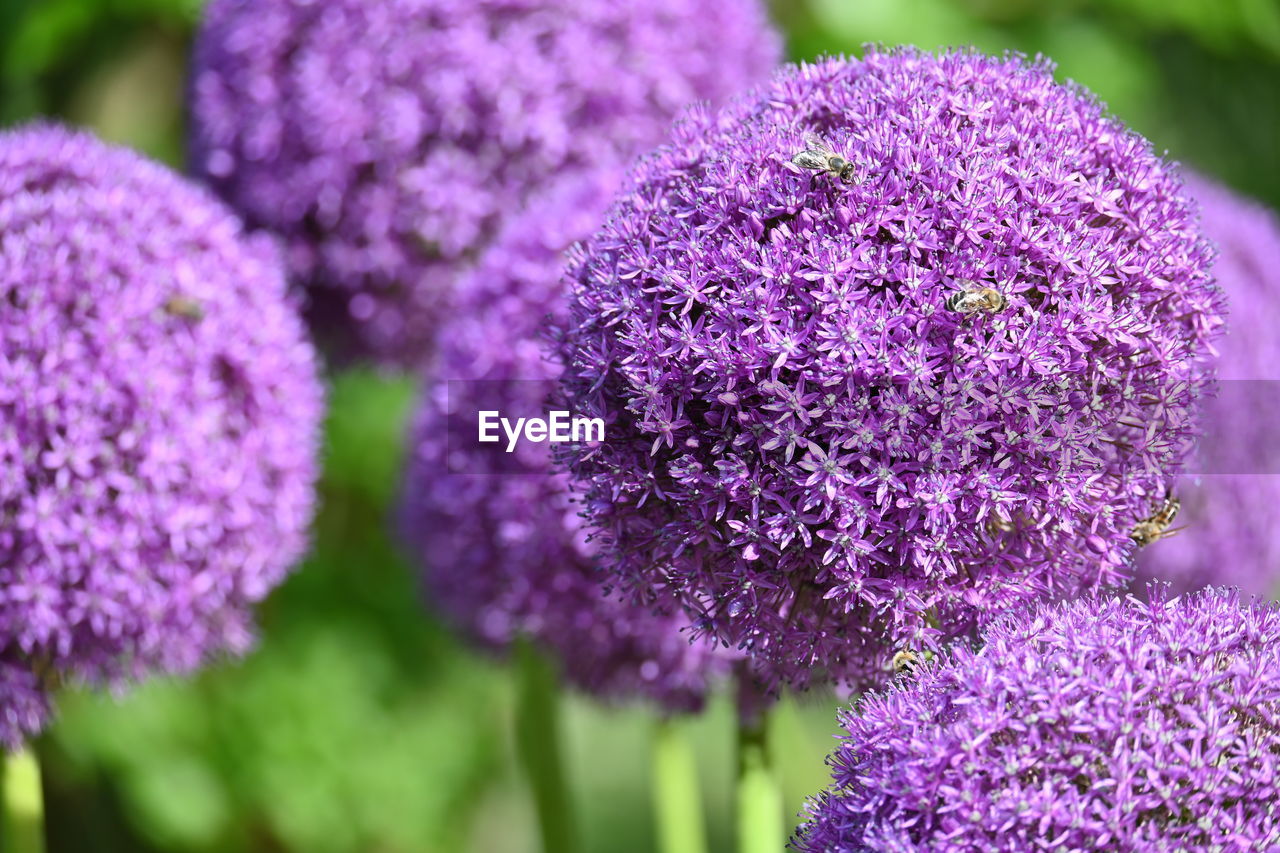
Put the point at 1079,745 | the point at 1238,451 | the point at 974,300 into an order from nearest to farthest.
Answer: the point at 1079,745, the point at 974,300, the point at 1238,451

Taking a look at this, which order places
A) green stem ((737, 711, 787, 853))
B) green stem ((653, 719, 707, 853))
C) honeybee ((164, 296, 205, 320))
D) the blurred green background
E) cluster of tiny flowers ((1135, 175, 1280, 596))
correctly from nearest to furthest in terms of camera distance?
green stem ((737, 711, 787, 853))
honeybee ((164, 296, 205, 320))
green stem ((653, 719, 707, 853))
cluster of tiny flowers ((1135, 175, 1280, 596))
the blurred green background

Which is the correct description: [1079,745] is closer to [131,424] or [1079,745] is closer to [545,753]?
[131,424]

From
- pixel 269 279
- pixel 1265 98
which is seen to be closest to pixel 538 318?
pixel 269 279

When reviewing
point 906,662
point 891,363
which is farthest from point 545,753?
point 891,363

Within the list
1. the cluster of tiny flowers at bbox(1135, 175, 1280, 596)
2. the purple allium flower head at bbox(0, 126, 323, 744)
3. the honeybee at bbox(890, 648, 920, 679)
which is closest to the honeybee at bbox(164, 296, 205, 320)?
the purple allium flower head at bbox(0, 126, 323, 744)

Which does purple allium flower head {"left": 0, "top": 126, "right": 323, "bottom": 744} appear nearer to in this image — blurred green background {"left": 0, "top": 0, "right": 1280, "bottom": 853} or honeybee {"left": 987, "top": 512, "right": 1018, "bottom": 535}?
blurred green background {"left": 0, "top": 0, "right": 1280, "bottom": 853}
